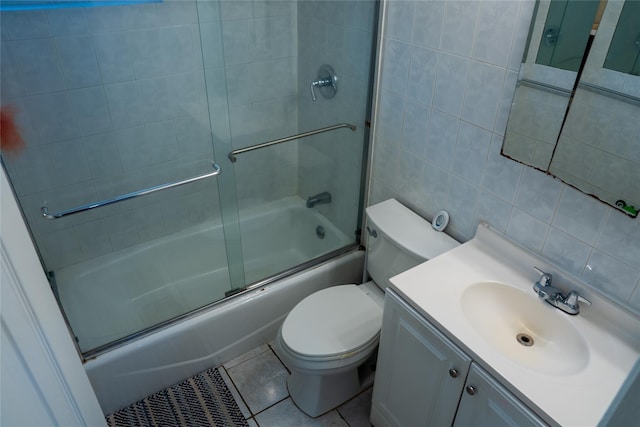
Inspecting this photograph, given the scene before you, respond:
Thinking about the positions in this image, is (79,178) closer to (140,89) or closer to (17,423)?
(140,89)

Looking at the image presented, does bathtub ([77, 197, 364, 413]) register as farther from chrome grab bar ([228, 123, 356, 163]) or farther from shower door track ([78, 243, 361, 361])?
chrome grab bar ([228, 123, 356, 163])

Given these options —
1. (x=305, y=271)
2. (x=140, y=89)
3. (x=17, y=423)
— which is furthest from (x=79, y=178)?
(x=17, y=423)

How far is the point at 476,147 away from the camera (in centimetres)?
168

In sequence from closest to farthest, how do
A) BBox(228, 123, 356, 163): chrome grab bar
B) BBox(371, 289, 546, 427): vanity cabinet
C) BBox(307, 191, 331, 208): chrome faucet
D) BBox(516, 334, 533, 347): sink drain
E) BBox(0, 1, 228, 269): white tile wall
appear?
BBox(371, 289, 546, 427): vanity cabinet, BBox(516, 334, 533, 347): sink drain, BBox(0, 1, 228, 269): white tile wall, BBox(228, 123, 356, 163): chrome grab bar, BBox(307, 191, 331, 208): chrome faucet

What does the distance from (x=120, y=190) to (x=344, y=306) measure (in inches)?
47.4

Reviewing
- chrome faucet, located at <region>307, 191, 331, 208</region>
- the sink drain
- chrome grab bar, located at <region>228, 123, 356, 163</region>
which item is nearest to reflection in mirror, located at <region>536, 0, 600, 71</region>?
the sink drain

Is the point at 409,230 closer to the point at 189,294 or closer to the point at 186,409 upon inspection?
the point at 189,294

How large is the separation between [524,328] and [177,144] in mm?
1768

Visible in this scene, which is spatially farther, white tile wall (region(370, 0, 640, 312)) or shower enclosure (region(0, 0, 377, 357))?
shower enclosure (region(0, 0, 377, 357))

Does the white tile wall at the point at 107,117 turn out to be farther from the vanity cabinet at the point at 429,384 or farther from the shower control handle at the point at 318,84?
the vanity cabinet at the point at 429,384

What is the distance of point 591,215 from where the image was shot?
1.40 meters

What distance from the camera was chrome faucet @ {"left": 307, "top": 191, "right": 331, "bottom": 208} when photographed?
101 inches

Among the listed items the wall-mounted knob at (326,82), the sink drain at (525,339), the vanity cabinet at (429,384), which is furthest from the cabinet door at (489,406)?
the wall-mounted knob at (326,82)

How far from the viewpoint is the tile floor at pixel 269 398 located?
2.01 m
